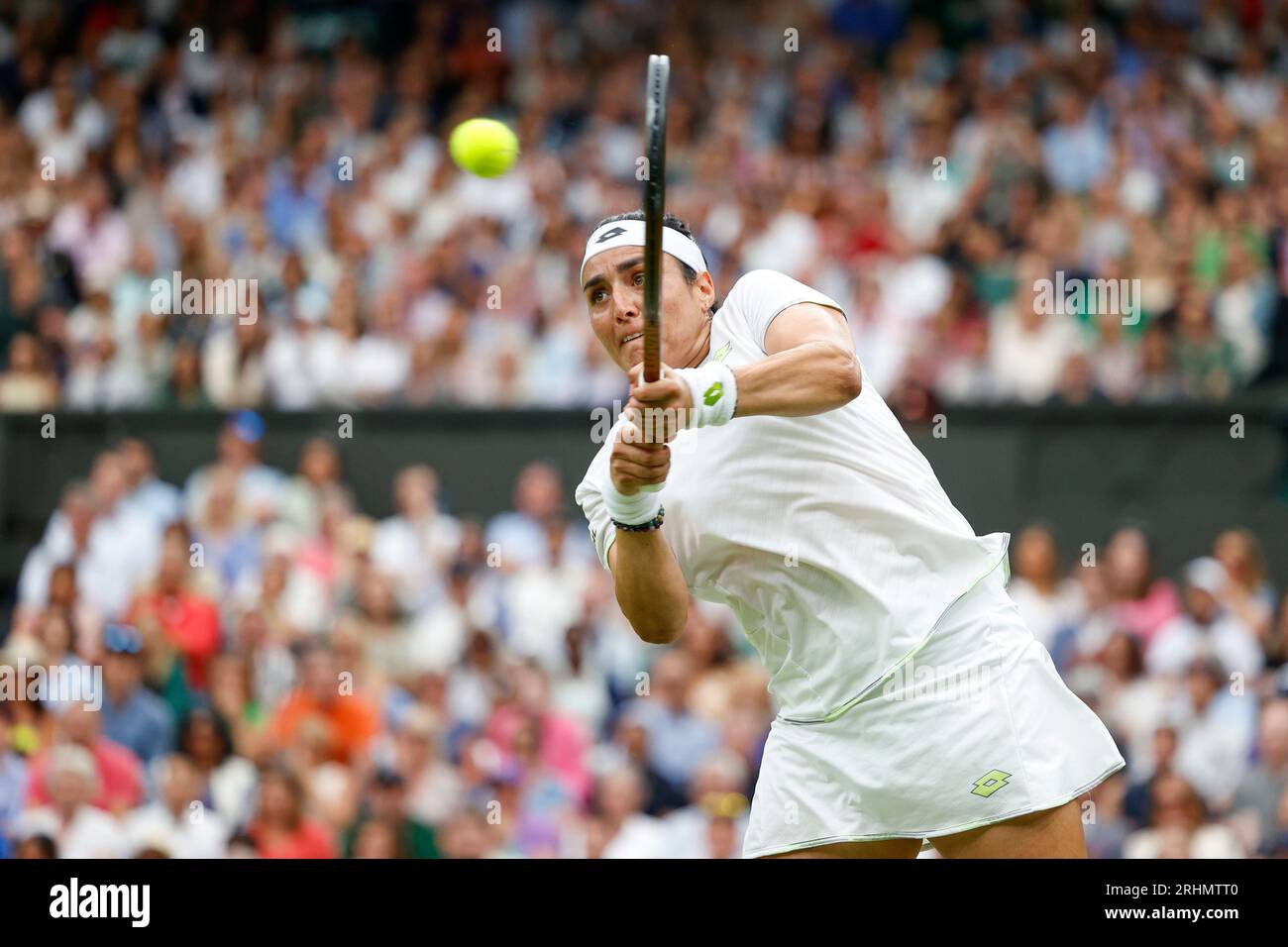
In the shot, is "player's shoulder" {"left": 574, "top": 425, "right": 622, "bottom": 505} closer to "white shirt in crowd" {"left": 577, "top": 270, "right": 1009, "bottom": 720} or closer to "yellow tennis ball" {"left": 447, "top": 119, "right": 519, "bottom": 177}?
"white shirt in crowd" {"left": 577, "top": 270, "right": 1009, "bottom": 720}

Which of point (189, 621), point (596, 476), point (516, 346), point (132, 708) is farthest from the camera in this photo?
point (516, 346)

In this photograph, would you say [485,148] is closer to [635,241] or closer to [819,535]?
[635,241]

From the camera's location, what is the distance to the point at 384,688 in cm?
941

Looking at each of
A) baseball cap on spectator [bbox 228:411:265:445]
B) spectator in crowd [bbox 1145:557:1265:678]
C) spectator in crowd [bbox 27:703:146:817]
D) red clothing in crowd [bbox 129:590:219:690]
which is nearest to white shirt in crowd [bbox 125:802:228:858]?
spectator in crowd [bbox 27:703:146:817]

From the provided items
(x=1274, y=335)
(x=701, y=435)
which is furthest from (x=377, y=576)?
(x=701, y=435)

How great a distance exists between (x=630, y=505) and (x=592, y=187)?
26.4ft

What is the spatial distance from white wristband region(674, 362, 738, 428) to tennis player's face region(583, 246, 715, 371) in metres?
0.38

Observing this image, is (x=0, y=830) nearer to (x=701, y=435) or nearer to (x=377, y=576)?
(x=377, y=576)

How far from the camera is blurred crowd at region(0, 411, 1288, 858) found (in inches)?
330

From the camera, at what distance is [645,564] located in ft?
13.9

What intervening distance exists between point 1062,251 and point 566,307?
2.89m

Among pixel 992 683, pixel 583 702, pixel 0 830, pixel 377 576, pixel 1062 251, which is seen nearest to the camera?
pixel 992 683

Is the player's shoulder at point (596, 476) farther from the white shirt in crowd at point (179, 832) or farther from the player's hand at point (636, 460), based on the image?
the white shirt in crowd at point (179, 832)

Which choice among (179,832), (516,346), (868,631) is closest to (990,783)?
(868,631)
